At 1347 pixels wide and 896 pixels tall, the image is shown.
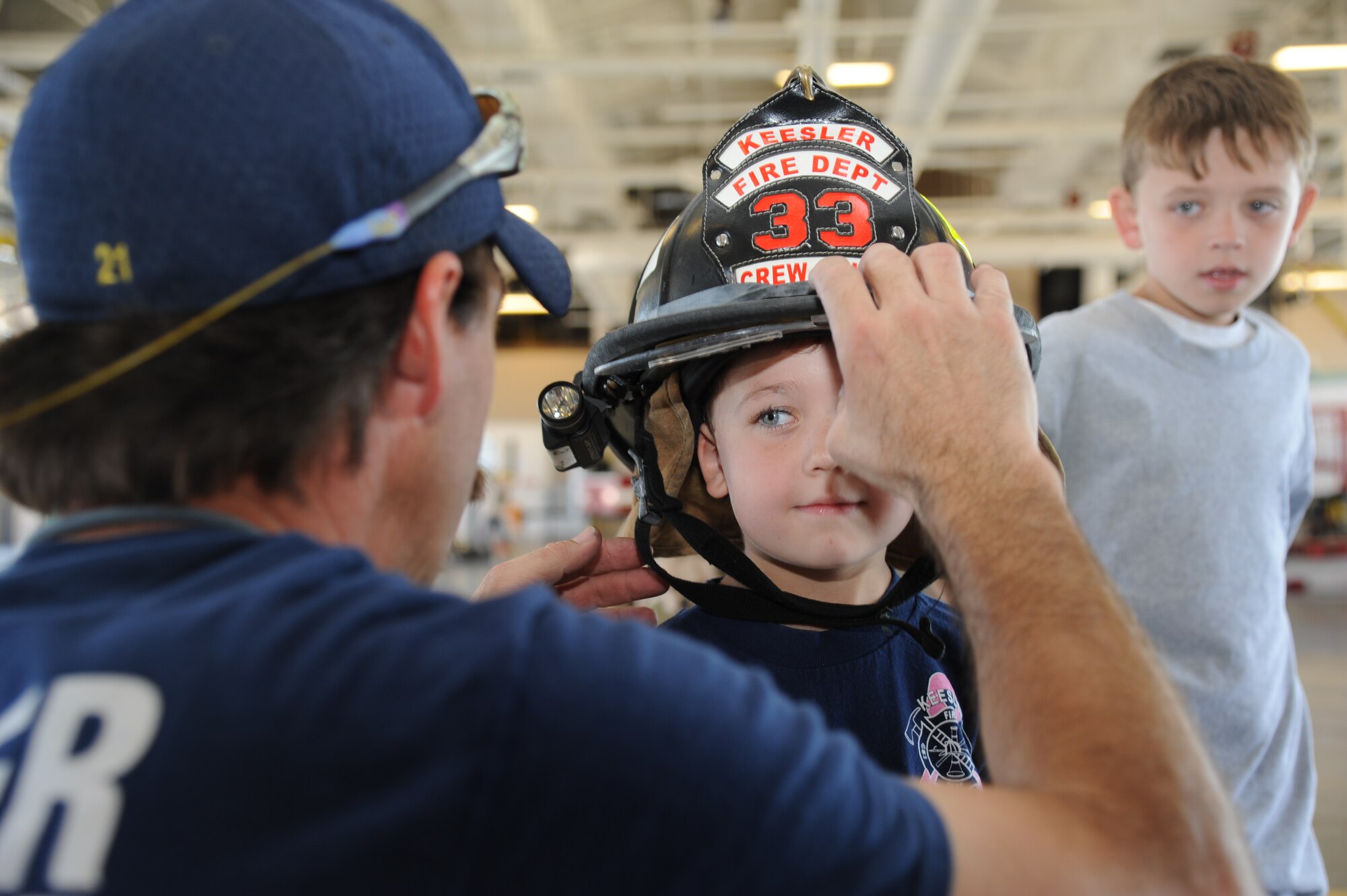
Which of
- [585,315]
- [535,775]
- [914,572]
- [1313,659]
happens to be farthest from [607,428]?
[585,315]

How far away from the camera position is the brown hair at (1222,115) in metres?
2.28

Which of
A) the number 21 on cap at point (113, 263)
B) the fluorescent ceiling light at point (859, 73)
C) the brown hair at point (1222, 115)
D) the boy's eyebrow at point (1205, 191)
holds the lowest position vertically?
the number 21 on cap at point (113, 263)

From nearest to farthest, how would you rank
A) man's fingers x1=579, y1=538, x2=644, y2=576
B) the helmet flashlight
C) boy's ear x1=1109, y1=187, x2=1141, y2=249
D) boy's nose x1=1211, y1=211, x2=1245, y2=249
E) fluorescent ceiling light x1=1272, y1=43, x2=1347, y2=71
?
the helmet flashlight → man's fingers x1=579, y1=538, x2=644, y2=576 → boy's nose x1=1211, y1=211, x2=1245, y2=249 → boy's ear x1=1109, y1=187, x2=1141, y2=249 → fluorescent ceiling light x1=1272, y1=43, x2=1347, y2=71

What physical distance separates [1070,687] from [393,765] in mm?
575

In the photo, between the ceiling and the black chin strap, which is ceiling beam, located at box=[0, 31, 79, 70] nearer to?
the ceiling

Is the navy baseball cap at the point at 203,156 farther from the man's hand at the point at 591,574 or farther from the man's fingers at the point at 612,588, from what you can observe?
the man's fingers at the point at 612,588

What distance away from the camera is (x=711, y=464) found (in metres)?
2.01

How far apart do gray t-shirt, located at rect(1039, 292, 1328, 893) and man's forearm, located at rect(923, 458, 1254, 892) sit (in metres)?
1.18

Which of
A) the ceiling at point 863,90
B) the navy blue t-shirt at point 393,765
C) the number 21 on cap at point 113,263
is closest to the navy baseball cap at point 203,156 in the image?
the number 21 on cap at point 113,263

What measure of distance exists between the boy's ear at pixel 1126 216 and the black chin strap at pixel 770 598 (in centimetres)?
124

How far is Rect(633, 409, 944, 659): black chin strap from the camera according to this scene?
66.9 inches

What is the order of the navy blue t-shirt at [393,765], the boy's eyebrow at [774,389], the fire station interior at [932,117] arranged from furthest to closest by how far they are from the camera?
the fire station interior at [932,117]
the boy's eyebrow at [774,389]
the navy blue t-shirt at [393,765]

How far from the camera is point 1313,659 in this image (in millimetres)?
8883

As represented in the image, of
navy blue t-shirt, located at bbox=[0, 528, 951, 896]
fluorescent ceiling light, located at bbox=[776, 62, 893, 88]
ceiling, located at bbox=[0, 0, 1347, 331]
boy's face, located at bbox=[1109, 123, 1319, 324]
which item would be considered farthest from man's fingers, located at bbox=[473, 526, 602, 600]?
fluorescent ceiling light, located at bbox=[776, 62, 893, 88]
